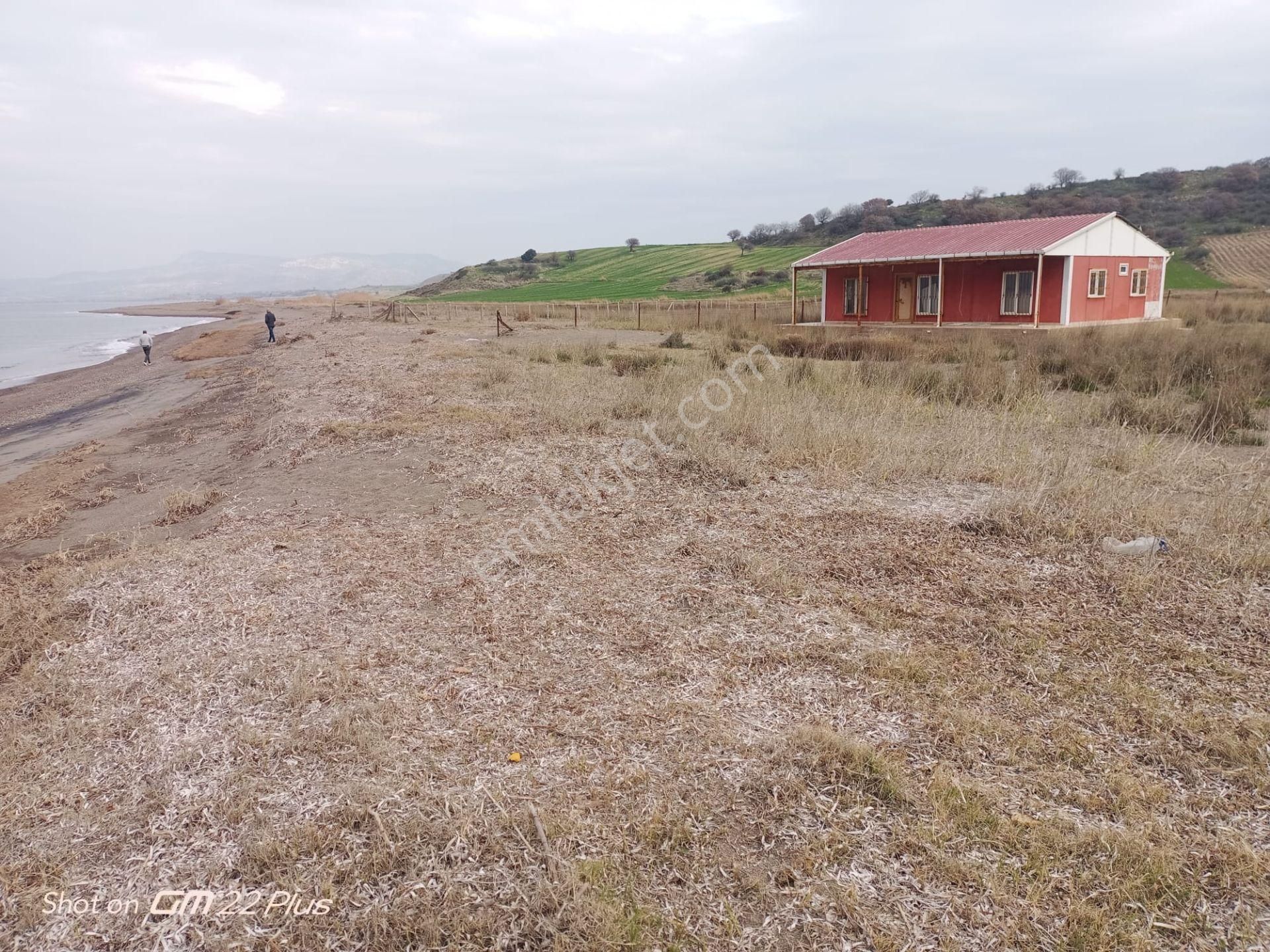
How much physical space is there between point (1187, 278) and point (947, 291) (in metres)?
29.4

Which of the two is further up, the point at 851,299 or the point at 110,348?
the point at 851,299

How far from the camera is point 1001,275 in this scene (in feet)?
78.2

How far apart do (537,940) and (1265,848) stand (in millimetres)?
2580

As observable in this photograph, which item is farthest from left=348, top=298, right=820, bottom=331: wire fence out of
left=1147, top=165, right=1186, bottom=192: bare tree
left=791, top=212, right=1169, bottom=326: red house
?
left=1147, top=165, right=1186, bottom=192: bare tree

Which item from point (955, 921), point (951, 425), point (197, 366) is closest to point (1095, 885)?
point (955, 921)

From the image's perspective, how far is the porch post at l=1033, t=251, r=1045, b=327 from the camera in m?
21.8

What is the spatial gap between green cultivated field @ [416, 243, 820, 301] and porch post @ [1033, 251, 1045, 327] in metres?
25.3

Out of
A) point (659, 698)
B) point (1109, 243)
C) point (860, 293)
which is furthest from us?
point (860, 293)

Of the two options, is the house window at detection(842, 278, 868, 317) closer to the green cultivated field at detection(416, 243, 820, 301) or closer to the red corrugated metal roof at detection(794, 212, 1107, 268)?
the red corrugated metal roof at detection(794, 212, 1107, 268)

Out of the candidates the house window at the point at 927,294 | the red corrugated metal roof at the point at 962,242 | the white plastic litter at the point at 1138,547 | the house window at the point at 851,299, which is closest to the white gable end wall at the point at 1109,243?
the red corrugated metal roof at the point at 962,242

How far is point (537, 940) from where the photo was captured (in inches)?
100

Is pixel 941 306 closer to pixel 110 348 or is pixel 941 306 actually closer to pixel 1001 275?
pixel 1001 275

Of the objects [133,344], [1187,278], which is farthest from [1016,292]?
[133,344]

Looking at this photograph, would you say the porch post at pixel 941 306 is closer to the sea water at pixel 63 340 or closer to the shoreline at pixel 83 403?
the shoreline at pixel 83 403
